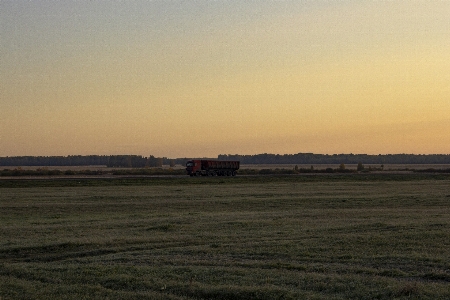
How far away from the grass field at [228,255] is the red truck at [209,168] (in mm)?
63715

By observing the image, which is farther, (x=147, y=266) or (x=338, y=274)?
(x=147, y=266)

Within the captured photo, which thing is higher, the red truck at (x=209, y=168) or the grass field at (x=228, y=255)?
the red truck at (x=209, y=168)

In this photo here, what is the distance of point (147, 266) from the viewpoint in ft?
52.2

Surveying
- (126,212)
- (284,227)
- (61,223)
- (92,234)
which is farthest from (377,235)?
(126,212)

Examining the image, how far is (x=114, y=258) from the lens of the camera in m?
17.4

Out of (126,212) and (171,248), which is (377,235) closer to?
(171,248)

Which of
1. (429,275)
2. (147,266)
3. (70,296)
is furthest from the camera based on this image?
(147,266)

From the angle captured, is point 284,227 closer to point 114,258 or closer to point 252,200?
point 114,258

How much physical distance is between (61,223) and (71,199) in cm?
1721

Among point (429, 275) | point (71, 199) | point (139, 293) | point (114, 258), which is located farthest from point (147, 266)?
point (71, 199)

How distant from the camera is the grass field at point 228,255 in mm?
13055

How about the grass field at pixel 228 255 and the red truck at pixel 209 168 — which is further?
the red truck at pixel 209 168

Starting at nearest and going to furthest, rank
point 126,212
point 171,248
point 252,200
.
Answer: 1. point 171,248
2. point 126,212
3. point 252,200

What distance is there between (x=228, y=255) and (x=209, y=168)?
81.0 meters
